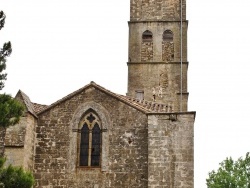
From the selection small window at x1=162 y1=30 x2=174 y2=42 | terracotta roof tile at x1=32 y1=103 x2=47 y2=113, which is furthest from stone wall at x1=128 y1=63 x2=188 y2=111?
terracotta roof tile at x1=32 y1=103 x2=47 y2=113

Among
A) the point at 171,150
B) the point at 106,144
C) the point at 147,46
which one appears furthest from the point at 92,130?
the point at 147,46

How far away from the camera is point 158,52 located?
29797mm

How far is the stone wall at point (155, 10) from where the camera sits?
30.5 meters

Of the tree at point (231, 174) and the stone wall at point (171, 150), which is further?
the tree at point (231, 174)

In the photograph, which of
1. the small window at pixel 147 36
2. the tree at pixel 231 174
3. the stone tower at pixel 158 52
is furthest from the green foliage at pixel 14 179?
the tree at pixel 231 174

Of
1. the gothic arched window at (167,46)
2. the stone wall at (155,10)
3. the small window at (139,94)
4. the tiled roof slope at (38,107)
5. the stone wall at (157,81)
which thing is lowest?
the tiled roof slope at (38,107)

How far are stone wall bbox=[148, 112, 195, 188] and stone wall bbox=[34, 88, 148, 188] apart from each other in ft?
1.62

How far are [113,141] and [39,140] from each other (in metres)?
2.76

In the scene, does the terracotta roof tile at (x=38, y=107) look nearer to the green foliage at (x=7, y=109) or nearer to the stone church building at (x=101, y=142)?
the stone church building at (x=101, y=142)

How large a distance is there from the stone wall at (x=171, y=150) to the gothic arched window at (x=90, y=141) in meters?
2.11

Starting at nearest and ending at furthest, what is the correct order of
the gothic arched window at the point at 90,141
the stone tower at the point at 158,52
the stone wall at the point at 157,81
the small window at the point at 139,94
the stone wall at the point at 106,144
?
the stone wall at the point at 106,144 < the gothic arched window at the point at 90,141 < the stone wall at the point at 157,81 < the stone tower at the point at 158,52 < the small window at the point at 139,94

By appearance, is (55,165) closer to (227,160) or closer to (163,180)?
(163,180)

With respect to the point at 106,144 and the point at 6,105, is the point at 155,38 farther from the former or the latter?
the point at 6,105

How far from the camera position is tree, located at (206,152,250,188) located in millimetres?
35272
